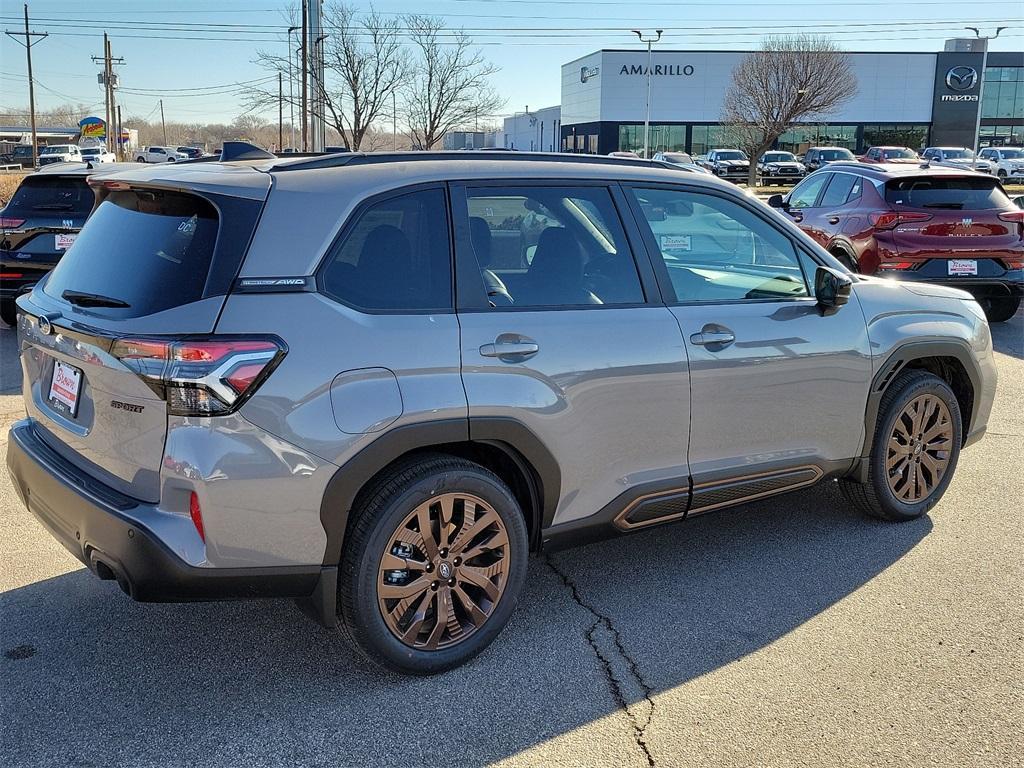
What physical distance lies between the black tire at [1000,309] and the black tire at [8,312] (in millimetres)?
11192

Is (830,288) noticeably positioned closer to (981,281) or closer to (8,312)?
(981,281)

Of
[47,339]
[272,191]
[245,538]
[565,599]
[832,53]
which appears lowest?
[565,599]

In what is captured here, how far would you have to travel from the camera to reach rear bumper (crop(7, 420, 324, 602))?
2.97 meters

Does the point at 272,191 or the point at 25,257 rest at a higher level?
the point at 272,191

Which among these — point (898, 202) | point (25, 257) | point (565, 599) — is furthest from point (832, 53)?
point (565, 599)

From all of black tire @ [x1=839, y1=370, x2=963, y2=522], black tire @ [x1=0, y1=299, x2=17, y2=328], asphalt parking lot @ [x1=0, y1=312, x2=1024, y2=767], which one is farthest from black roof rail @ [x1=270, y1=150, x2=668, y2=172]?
black tire @ [x1=0, y1=299, x2=17, y2=328]

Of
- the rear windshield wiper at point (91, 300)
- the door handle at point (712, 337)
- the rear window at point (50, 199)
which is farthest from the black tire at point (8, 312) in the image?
the door handle at point (712, 337)

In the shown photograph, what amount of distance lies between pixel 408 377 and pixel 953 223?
28.6 ft

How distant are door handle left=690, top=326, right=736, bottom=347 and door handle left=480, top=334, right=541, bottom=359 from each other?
0.79 meters

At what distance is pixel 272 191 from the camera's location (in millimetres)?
3180

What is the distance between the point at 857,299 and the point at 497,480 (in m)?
2.15

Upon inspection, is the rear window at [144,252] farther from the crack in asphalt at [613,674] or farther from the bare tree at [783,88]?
the bare tree at [783,88]

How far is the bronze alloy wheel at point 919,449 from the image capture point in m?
4.90

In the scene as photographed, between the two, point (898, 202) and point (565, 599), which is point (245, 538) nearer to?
point (565, 599)
